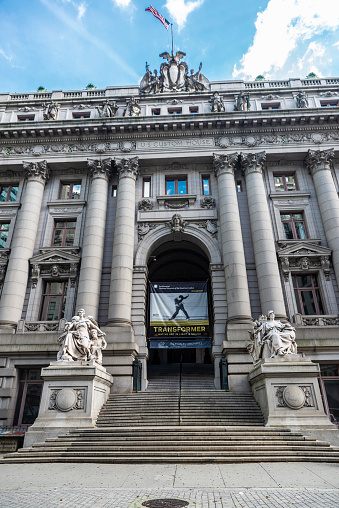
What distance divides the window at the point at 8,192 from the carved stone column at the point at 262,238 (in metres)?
18.0

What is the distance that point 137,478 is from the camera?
8.24m

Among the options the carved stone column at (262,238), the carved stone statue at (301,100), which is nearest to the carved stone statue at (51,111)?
the carved stone column at (262,238)

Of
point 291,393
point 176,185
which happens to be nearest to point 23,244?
point 176,185

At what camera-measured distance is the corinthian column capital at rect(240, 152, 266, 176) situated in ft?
81.2

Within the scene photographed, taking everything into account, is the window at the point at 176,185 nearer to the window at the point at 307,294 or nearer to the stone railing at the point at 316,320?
the window at the point at 307,294

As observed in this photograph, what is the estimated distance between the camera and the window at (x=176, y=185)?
85.4 ft

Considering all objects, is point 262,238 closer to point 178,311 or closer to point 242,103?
point 178,311

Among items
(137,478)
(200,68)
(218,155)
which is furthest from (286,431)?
(200,68)

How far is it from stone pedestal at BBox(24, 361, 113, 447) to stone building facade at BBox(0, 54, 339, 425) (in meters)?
4.23

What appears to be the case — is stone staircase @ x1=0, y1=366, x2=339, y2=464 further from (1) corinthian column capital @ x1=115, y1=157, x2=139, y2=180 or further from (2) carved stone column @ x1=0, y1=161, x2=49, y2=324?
(1) corinthian column capital @ x1=115, y1=157, x2=139, y2=180

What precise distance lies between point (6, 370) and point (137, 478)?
14.0 meters

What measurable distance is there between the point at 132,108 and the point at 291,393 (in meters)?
24.2

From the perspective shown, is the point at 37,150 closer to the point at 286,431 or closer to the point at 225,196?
the point at 225,196

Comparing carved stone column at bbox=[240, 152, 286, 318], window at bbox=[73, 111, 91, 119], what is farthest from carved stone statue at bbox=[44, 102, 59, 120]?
carved stone column at bbox=[240, 152, 286, 318]
